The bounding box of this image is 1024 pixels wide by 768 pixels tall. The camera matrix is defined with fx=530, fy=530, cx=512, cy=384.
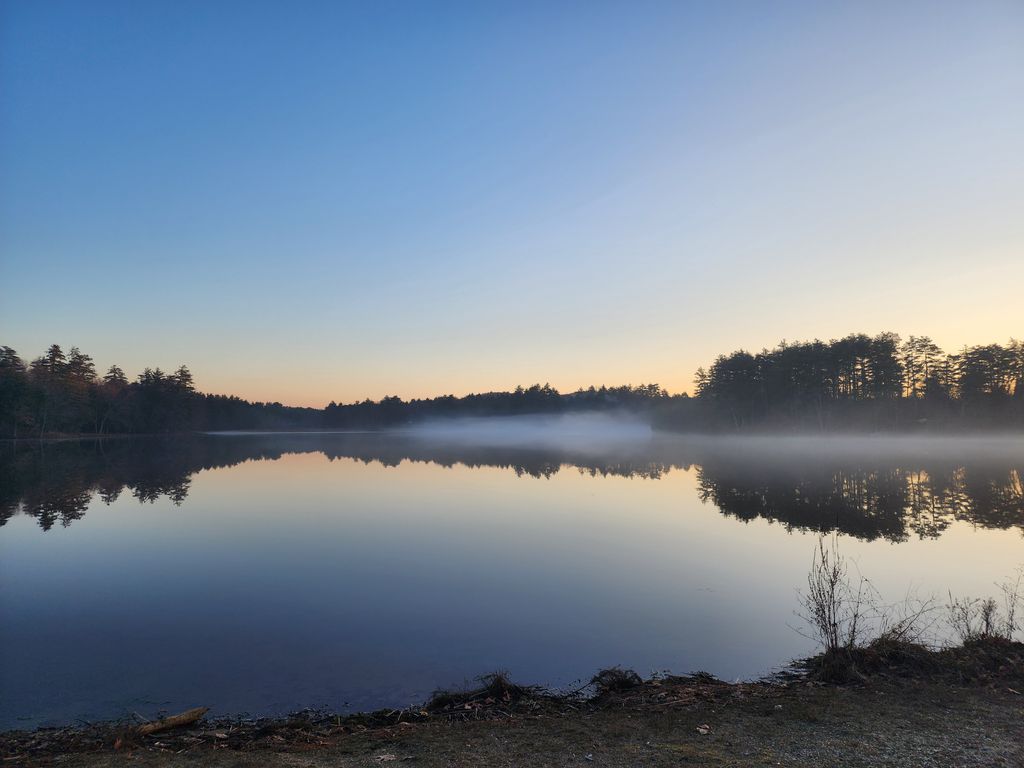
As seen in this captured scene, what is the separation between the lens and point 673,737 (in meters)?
5.70

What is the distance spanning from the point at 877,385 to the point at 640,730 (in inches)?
3676

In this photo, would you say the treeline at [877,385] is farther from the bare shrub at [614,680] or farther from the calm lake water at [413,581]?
the bare shrub at [614,680]

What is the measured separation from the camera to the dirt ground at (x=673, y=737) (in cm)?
517

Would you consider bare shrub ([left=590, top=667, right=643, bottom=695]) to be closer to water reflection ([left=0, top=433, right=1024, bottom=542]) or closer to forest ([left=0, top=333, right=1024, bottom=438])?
water reflection ([left=0, top=433, right=1024, bottom=542])

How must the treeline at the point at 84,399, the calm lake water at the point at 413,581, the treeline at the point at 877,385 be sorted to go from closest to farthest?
the calm lake water at the point at 413,581 < the treeline at the point at 877,385 < the treeline at the point at 84,399

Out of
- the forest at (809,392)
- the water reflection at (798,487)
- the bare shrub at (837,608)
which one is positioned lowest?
the water reflection at (798,487)

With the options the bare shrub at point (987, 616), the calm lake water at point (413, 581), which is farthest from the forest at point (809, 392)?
the bare shrub at point (987, 616)

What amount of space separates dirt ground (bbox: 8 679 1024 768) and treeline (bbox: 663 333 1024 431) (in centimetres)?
8835

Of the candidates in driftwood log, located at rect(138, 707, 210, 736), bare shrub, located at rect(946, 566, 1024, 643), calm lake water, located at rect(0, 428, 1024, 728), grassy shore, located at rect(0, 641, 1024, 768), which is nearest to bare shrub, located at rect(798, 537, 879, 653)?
calm lake water, located at rect(0, 428, 1024, 728)

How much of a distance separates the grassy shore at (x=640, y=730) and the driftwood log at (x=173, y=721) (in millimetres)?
121

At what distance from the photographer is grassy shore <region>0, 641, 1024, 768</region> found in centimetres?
522

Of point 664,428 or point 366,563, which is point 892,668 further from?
point 664,428

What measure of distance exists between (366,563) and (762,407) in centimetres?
9367

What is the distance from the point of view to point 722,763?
197 inches
